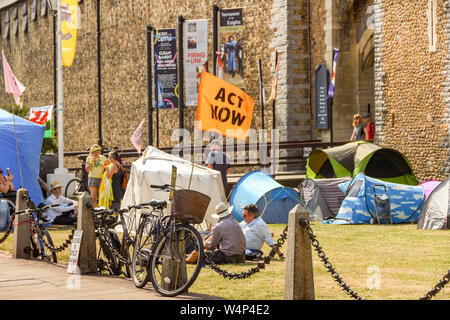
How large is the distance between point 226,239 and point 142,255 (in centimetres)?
225

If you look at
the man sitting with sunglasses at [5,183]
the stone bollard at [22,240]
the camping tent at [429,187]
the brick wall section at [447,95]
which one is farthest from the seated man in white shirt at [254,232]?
the brick wall section at [447,95]

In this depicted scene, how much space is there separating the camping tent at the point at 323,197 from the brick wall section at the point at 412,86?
15.0ft

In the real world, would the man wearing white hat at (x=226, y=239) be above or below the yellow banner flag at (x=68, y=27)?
below

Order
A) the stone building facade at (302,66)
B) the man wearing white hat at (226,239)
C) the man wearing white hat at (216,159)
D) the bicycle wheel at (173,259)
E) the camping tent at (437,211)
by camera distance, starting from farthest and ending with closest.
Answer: the stone building facade at (302,66), the man wearing white hat at (216,159), the camping tent at (437,211), the man wearing white hat at (226,239), the bicycle wheel at (173,259)

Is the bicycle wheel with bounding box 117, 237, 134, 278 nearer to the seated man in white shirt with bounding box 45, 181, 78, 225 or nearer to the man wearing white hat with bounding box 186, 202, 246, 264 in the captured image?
the man wearing white hat with bounding box 186, 202, 246, 264

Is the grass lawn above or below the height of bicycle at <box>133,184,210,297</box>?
below

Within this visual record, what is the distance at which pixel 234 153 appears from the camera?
31.5 m

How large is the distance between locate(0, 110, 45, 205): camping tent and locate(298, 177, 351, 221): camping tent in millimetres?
5617

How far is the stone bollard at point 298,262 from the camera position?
272 inches

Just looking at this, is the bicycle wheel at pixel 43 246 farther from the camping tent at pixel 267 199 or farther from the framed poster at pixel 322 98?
the framed poster at pixel 322 98

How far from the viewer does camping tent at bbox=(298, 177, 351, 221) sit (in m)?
17.9

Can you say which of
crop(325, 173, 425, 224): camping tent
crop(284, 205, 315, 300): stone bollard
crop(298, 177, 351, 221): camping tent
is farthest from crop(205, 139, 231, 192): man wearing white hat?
crop(284, 205, 315, 300): stone bollard

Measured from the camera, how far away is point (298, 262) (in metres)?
6.89
